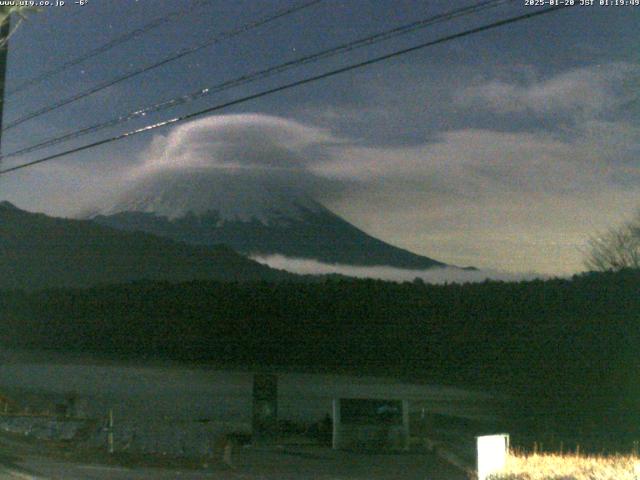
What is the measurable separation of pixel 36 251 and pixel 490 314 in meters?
31.2

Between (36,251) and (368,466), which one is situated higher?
(36,251)

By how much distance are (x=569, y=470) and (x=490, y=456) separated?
0.96 m

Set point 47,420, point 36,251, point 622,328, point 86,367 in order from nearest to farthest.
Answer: point 47,420 < point 622,328 < point 86,367 < point 36,251

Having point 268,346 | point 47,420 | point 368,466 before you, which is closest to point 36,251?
point 268,346

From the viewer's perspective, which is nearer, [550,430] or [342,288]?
[550,430]

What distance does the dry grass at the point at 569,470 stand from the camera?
893 cm

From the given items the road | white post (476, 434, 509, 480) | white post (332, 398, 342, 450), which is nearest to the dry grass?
white post (476, 434, 509, 480)

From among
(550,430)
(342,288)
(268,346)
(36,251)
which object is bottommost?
(550,430)

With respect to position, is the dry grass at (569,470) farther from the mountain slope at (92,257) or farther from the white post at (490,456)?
the mountain slope at (92,257)

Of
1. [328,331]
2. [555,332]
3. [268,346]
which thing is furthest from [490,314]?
[268,346]

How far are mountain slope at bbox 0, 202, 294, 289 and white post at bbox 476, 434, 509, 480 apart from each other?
111 feet

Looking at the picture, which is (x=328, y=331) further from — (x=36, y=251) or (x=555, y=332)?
(x=36, y=251)

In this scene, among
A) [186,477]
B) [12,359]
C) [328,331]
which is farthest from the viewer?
[12,359]

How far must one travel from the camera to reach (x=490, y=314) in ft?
96.7
